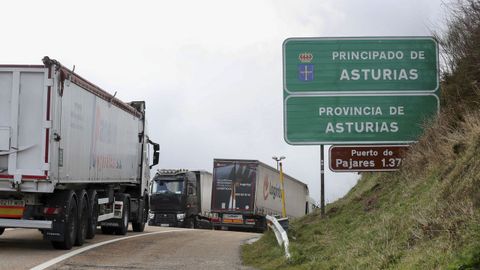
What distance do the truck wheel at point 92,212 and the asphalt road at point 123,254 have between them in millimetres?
266

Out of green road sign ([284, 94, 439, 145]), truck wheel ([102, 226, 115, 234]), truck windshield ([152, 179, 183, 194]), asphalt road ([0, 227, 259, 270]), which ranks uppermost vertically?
green road sign ([284, 94, 439, 145])

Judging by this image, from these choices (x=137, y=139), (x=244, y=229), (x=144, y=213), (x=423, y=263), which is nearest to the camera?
(x=423, y=263)

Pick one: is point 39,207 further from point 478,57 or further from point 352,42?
point 478,57

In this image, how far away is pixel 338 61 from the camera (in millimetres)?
14703

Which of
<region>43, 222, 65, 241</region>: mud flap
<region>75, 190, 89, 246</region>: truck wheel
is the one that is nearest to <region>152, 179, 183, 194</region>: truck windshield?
<region>75, 190, 89, 246</region>: truck wheel

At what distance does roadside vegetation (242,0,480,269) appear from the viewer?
7910 millimetres

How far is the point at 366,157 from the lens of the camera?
14.7 metres

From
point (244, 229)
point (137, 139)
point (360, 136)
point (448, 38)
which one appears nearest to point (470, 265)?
point (360, 136)

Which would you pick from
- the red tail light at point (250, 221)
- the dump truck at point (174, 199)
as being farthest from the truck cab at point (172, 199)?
the red tail light at point (250, 221)

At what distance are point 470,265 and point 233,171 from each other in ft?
91.6

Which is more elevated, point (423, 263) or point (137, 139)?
point (137, 139)

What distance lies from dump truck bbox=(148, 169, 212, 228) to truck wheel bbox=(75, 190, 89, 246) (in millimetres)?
20163

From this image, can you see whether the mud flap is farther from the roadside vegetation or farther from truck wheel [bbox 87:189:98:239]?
the roadside vegetation

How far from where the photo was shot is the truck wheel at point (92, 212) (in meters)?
15.3
